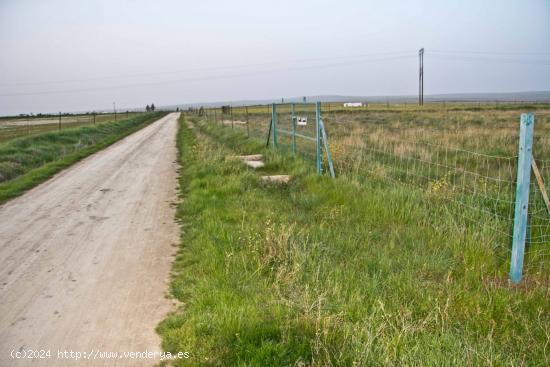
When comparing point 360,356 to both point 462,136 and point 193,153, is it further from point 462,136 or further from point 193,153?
point 462,136

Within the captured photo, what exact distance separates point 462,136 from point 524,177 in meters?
12.2

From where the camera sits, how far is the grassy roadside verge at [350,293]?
10.5 ft

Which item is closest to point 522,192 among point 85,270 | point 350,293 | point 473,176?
point 350,293

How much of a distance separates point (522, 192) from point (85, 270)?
16.4ft

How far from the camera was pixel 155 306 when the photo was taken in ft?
14.0

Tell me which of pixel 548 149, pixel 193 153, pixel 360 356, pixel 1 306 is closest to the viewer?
pixel 360 356

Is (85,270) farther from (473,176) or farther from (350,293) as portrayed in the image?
(473,176)

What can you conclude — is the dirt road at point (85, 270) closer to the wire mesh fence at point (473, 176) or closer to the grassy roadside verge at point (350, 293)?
→ the grassy roadside verge at point (350, 293)

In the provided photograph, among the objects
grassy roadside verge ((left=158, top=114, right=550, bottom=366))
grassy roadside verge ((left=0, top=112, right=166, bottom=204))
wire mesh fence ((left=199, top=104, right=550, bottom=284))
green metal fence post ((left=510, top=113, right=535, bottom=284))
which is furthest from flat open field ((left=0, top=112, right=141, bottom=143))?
green metal fence post ((left=510, top=113, right=535, bottom=284))

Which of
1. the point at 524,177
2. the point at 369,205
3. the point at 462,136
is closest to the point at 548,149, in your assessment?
the point at 462,136

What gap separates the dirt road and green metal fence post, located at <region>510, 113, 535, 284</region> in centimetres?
359

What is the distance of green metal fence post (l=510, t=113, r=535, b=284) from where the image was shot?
174 inches

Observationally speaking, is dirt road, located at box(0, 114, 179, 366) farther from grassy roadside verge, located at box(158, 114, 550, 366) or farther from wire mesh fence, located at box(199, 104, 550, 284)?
wire mesh fence, located at box(199, 104, 550, 284)

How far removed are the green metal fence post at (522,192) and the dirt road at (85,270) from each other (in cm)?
359
